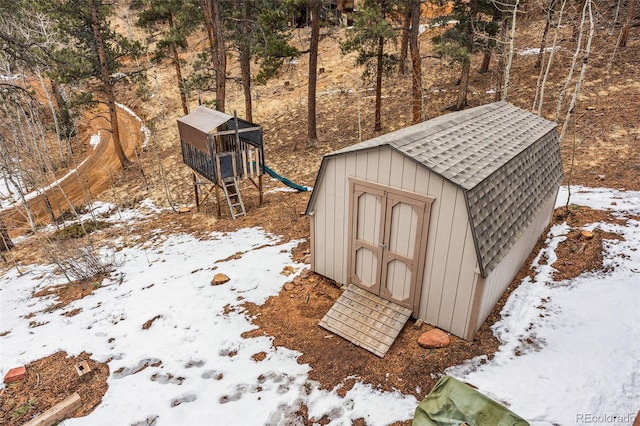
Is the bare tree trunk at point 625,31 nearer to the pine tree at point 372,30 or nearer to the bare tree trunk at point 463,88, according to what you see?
the bare tree trunk at point 463,88

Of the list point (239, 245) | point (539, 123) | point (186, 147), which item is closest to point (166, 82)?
point (186, 147)

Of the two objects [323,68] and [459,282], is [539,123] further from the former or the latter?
[323,68]

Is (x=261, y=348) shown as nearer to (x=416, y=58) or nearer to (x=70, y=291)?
(x=70, y=291)

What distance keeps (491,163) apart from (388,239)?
6.70 ft

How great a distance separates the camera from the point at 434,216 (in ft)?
17.3

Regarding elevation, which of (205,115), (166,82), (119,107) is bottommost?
(119,107)

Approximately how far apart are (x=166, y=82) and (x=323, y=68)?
50.0 feet

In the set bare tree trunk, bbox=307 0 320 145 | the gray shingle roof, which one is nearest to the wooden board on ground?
the gray shingle roof

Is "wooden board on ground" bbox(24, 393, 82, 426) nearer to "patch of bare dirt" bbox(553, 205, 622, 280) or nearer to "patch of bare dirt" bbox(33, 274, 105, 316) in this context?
"patch of bare dirt" bbox(33, 274, 105, 316)

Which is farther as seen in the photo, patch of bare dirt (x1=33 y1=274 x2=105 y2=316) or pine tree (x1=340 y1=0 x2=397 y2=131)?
pine tree (x1=340 y1=0 x2=397 y2=131)

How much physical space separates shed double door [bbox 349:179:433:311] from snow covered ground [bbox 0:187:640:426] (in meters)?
1.57

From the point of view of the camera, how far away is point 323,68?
2678cm

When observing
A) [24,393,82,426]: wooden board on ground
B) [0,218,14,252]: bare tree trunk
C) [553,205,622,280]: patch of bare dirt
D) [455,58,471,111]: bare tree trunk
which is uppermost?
[455,58,471,111]: bare tree trunk

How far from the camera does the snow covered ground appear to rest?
15.0 ft
